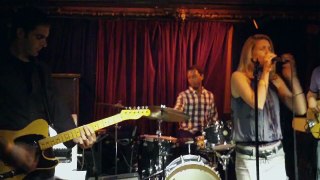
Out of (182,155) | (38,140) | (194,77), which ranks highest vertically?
(194,77)

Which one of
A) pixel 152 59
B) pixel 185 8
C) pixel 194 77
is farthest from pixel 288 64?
pixel 152 59

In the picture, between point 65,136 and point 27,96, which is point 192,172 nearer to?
point 65,136

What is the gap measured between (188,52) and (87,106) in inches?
69.3

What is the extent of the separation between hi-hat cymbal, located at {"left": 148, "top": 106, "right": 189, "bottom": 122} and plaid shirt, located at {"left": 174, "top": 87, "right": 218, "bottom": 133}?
1.72 meters

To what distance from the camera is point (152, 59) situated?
6.80 metres

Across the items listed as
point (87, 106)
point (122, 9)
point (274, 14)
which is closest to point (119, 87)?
point (87, 106)

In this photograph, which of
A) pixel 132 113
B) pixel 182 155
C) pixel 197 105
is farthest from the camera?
pixel 197 105

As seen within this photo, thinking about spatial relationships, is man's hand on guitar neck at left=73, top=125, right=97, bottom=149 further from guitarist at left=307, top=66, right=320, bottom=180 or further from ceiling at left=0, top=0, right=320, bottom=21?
ceiling at left=0, top=0, right=320, bottom=21

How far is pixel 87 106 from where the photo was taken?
268 inches

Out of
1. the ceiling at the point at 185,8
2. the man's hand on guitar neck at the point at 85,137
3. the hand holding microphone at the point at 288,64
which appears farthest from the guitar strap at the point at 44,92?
the ceiling at the point at 185,8

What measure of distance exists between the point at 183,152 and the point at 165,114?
1359 millimetres

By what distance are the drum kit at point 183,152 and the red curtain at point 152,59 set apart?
898 millimetres

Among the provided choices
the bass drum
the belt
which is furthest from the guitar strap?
the bass drum

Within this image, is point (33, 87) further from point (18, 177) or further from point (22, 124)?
point (18, 177)
